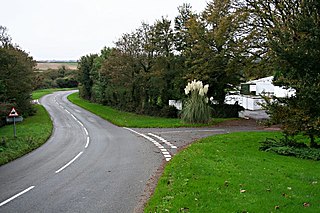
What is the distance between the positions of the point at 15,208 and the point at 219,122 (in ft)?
76.5

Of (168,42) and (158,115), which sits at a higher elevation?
(168,42)

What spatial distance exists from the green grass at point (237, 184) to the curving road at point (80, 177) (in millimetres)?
1069

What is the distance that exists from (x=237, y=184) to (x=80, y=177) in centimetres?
555

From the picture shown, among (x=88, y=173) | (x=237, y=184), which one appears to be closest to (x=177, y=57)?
(x=88, y=173)

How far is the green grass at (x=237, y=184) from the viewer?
7.51m

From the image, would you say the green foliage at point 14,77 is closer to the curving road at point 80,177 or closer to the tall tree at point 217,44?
the curving road at point 80,177

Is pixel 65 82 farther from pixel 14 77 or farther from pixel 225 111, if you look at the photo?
pixel 225 111

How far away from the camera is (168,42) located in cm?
3816

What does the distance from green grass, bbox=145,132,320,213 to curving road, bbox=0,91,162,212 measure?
107 cm

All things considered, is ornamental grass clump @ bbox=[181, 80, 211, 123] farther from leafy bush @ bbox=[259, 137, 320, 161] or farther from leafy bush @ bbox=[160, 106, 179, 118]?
leafy bush @ bbox=[259, 137, 320, 161]

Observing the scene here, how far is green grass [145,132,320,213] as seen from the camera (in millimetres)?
7512

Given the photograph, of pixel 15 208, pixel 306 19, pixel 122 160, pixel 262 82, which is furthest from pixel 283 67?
pixel 262 82

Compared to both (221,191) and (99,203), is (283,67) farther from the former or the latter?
(99,203)

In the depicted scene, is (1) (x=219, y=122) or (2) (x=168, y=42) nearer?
(1) (x=219, y=122)
